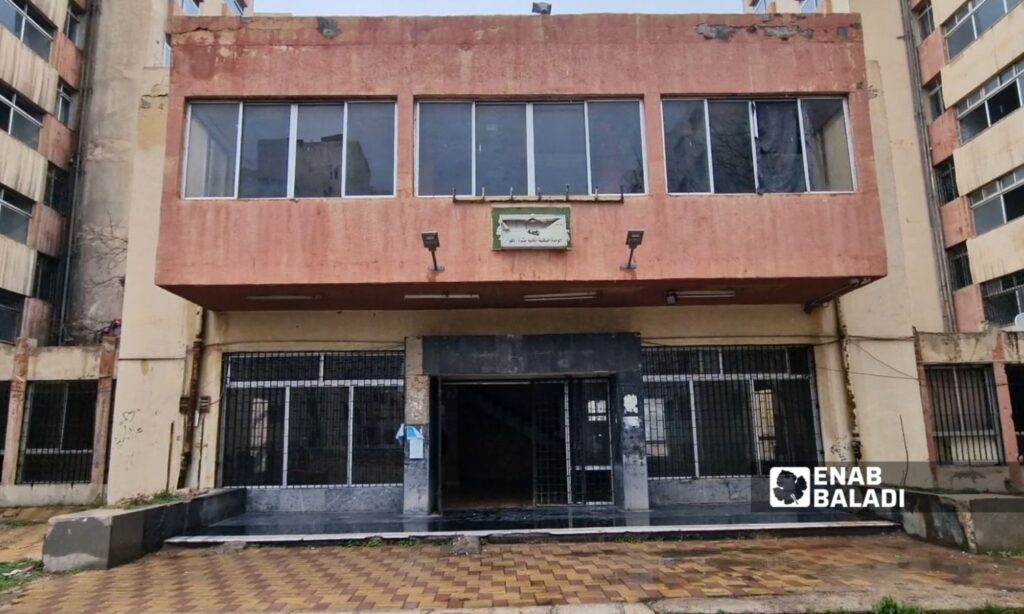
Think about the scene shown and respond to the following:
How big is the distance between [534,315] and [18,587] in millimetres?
7354

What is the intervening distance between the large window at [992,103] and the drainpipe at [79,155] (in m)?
28.5

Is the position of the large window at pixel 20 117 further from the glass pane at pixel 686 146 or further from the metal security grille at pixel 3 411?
the glass pane at pixel 686 146

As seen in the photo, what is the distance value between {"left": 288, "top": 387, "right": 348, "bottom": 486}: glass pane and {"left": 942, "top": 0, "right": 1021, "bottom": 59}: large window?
22174 millimetres

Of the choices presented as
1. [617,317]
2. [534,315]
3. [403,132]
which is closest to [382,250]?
[403,132]

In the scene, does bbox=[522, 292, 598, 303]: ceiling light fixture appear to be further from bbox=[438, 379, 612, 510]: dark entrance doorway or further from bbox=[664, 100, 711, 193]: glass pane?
bbox=[664, 100, 711, 193]: glass pane

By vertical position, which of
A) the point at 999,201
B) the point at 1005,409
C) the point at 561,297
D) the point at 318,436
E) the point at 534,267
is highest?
the point at 999,201

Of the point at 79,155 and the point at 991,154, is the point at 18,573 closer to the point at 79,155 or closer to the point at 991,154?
the point at 79,155

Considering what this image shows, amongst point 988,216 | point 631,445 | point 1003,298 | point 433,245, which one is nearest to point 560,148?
point 433,245

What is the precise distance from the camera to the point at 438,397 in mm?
11070

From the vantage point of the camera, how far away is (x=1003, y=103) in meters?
19.7

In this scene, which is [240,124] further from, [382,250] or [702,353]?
[702,353]

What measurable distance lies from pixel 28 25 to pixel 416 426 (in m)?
18.8

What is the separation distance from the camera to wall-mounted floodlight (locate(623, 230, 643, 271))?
882 centimetres

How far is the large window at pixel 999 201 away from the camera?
19141 millimetres
